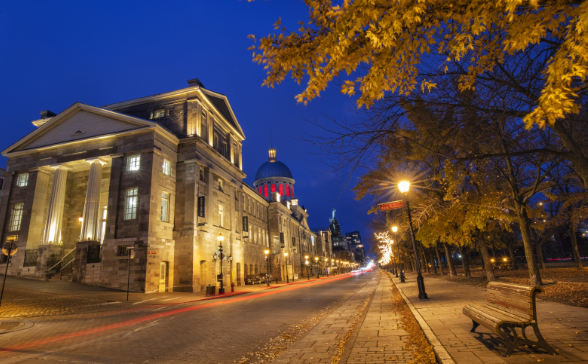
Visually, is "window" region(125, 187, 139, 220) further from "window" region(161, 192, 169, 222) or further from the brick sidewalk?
the brick sidewalk

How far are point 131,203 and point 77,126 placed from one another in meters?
10.7

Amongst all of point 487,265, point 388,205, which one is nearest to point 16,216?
point 388,205

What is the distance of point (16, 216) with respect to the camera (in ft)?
104

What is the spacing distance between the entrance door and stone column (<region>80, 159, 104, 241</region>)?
6.10 m

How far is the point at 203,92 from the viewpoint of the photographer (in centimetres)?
3544

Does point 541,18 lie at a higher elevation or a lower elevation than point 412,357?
higher

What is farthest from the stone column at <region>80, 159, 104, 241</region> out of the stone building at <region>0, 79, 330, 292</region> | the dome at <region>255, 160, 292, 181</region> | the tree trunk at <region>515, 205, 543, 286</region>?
the dome at <region>255, 160, 292, 181</region>

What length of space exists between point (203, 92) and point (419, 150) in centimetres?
2942

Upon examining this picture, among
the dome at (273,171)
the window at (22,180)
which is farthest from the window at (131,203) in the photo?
the dome at (273,171)

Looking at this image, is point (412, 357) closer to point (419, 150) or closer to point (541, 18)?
point (541, 18)

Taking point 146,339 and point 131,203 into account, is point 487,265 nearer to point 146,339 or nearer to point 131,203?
point 146,339

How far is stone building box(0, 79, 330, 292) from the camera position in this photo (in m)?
26.9

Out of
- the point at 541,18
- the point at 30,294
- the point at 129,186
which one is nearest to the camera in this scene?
the point at 541,18

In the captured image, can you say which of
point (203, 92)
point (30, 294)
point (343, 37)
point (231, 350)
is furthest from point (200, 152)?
point (343, 37)
